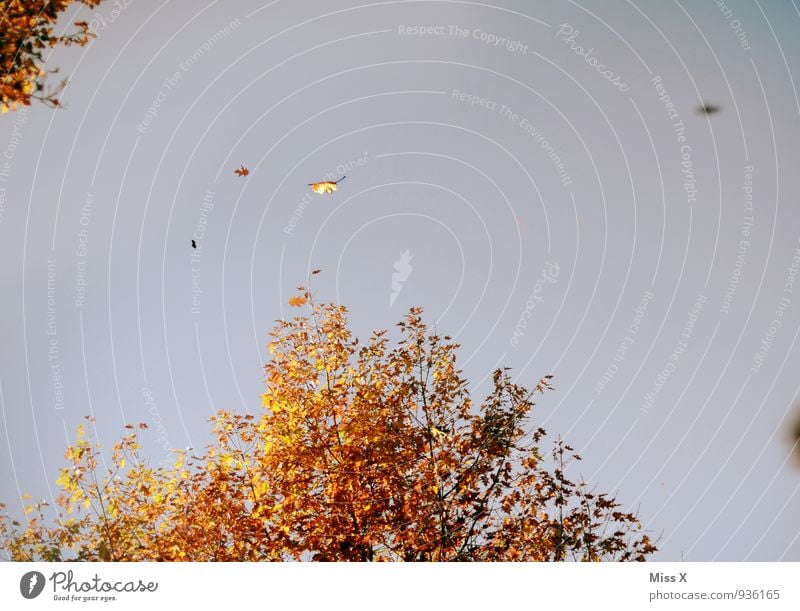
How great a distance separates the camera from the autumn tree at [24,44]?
17.5 feet

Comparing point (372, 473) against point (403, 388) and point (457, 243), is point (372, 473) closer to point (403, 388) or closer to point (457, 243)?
point (403, 388)

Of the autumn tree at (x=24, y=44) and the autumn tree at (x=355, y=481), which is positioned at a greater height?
the autumn tree at (x=24, y=44)
